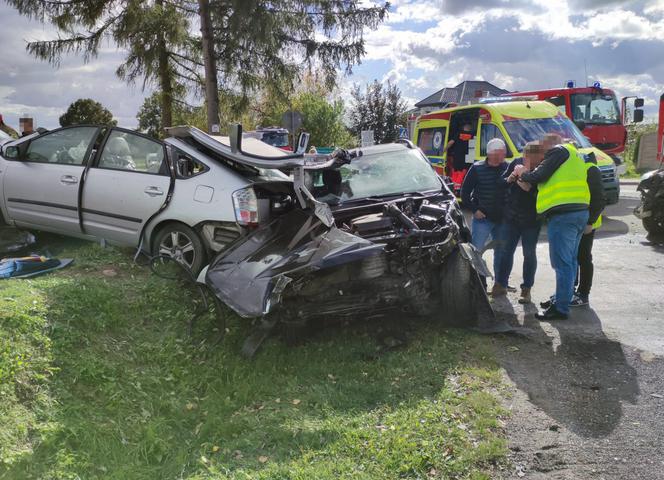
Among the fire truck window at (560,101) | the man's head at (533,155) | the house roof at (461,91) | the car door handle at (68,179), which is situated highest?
the house roof at (461,91)

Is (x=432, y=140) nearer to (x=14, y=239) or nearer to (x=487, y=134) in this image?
(x=487, y=134)

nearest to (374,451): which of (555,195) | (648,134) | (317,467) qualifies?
(317,467)

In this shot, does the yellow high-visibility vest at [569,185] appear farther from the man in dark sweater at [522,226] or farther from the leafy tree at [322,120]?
the leafy tree at [322,120]

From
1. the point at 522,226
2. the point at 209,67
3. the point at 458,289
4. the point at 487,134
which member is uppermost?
the point at 209,67

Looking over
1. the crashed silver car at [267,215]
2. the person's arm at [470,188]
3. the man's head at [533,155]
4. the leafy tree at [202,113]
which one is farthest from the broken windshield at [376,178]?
the leafy tree at [202,113]

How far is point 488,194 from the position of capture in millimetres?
6527

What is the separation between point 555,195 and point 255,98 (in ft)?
36.0

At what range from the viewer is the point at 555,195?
5.66m

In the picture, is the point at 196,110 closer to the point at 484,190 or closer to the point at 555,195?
the point at 484,190

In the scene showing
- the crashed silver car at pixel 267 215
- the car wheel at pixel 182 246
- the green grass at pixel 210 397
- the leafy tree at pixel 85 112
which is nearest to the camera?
the green grass at pixel 210 397

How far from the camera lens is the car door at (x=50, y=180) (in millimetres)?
6492

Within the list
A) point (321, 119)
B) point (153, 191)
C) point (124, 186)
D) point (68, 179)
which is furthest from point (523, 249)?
point (321, 119)

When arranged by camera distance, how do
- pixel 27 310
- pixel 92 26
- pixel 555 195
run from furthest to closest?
pixel 92 26 < pixel 555 195 < pixel 27 310

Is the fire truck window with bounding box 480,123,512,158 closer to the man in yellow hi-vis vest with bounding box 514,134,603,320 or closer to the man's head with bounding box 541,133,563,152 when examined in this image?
the man's head with bounding box 541,133,563,152
